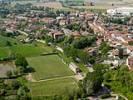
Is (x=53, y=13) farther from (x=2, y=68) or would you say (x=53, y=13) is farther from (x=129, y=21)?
(x=2, y=68)

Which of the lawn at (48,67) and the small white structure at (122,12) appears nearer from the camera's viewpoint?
the lawn at (48,67)

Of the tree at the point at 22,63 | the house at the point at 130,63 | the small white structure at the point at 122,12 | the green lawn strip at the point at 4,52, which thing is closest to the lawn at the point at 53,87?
the tree at the point at 22,63

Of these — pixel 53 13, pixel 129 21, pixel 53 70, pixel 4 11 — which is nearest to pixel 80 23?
pixel 129 21

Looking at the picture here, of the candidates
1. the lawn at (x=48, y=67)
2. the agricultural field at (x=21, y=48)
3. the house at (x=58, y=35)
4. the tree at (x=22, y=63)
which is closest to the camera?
the lawn at (x=48, y=67)

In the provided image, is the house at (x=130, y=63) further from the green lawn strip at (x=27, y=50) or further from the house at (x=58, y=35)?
the house at (x=58, y=35)

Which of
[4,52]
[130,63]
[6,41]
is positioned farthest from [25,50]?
[130,63]
